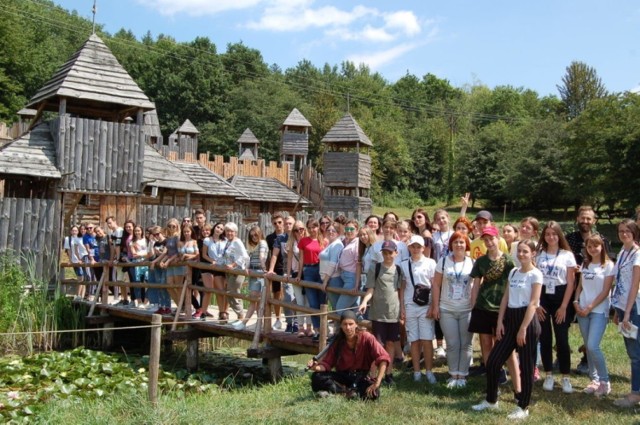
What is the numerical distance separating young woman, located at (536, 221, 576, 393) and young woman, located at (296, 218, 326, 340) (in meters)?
3.12

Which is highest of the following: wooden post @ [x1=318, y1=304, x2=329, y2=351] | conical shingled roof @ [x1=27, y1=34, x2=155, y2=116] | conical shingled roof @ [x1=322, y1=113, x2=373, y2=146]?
conical shingled roof @ [x1=322, y1=113, x2=373, y2=146]

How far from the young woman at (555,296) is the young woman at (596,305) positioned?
169mm

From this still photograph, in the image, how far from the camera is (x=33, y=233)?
1473cm

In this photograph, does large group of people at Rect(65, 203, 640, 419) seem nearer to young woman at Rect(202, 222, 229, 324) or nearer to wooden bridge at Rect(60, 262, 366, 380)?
wooden bridge at Rect(60, 262, 366, 380)

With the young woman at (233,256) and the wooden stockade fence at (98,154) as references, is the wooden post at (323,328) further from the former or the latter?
the wooden stockade fence at (98,154)

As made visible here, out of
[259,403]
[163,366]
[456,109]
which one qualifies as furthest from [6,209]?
[456,109]

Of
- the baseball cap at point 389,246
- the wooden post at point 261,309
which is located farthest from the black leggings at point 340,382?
the wooden post at point 261,309

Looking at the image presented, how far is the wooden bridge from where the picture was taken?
9070mm

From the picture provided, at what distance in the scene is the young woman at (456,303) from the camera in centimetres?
732

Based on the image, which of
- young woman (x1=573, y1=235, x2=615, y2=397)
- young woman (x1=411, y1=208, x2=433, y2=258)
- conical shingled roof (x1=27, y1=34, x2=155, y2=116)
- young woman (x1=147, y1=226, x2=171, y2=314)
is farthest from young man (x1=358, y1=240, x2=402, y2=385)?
conical shingled roof (x1=27, y1=34, x2=155, y2=116)

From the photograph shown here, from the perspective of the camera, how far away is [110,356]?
11.2 metres

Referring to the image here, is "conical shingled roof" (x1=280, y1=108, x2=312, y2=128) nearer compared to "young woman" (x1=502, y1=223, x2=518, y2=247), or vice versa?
"young woman" (x1=502, y1=223, x2=518, y2=247)

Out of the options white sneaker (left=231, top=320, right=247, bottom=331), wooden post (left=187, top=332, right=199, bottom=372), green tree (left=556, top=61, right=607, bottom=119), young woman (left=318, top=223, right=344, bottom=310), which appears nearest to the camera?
young woman (left=318, top=223, right=344, bottom=310)

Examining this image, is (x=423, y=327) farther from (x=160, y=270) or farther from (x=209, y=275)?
(x=160, y=270)
